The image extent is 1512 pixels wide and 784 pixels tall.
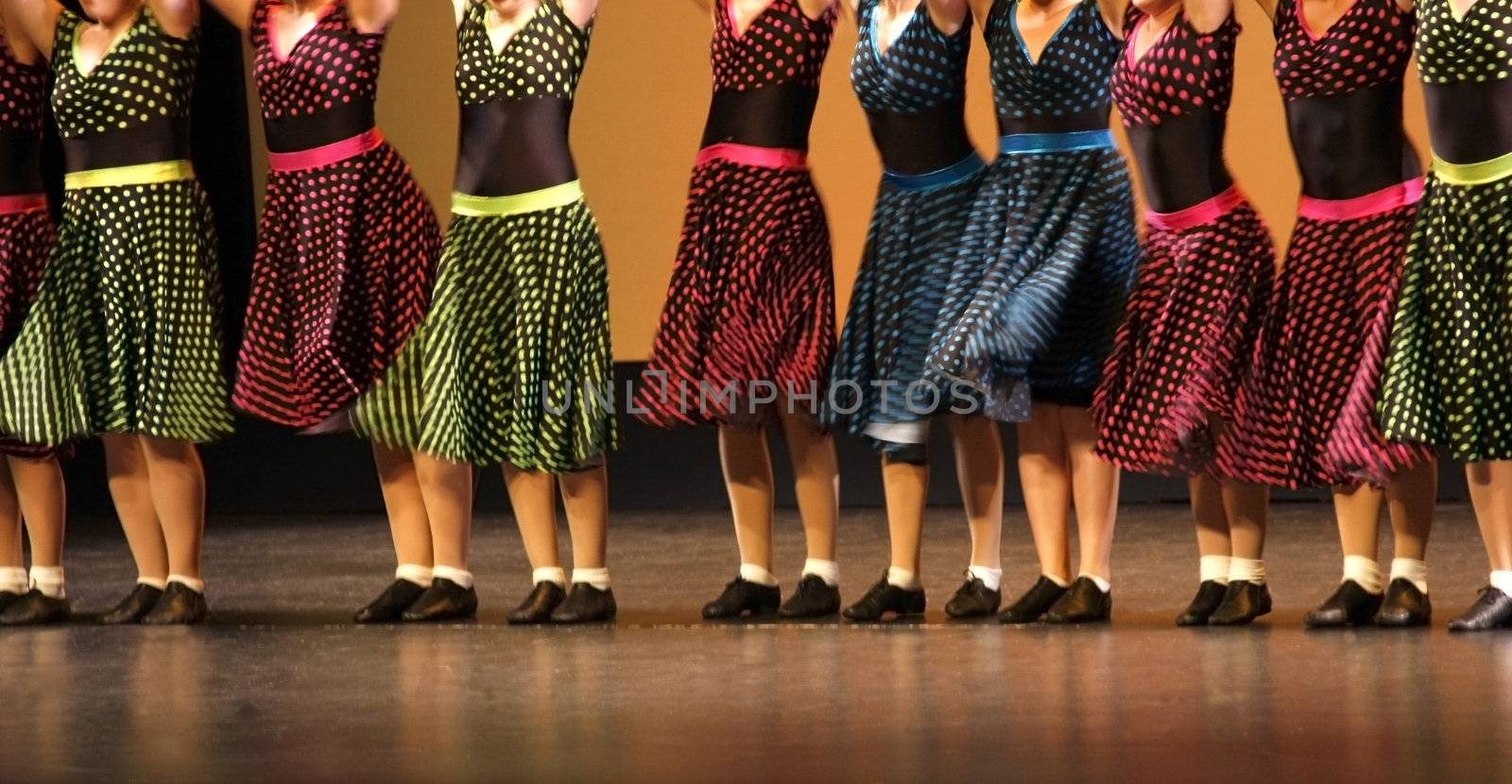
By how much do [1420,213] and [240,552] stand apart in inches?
134

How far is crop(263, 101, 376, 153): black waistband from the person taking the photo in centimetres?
421

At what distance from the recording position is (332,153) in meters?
4.23

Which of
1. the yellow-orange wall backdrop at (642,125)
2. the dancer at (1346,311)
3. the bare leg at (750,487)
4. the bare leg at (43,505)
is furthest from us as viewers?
the yellow-orange wall backdrop at (642,125)

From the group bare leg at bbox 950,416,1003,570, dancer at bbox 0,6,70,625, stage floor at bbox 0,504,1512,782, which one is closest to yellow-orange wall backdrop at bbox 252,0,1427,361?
stage floor at bbox 0,504,1512,782

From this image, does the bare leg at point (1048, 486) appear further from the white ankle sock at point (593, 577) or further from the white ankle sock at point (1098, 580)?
the white ankle sock at point (593, 577)

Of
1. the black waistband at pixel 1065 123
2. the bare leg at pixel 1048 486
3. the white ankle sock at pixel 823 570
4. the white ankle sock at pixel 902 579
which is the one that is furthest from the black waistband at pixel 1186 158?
the white ankle sock at pixel 823 570

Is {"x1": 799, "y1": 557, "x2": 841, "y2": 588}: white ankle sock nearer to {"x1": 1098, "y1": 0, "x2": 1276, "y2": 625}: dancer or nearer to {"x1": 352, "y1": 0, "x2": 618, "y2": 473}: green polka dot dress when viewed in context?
{"x1": 352, "y1": 0, "x2": 618, "y2": 473}: green polka dot dress

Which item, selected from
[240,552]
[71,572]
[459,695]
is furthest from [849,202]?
[459,695]

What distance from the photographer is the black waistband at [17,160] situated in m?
4.37

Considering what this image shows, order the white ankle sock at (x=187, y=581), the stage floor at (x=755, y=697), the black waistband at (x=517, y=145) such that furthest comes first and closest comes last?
the white ankle sock at (x=187, y=581) < the black waistband at (x=517, y=145) < the stage floor at (x=755, y=697)

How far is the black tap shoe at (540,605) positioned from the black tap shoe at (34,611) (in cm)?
98

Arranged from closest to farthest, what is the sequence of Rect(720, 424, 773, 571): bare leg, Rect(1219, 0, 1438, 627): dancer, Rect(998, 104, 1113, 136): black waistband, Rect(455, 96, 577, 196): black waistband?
Rect(1219, 0, 1438, 627): dancer → Rect(998, 104, 1113, 136): black waistband → Rect(455, 96, 577, 196): black waistband → Rect(720, 424, 773, 571): bare leg

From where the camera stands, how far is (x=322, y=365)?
167 inches

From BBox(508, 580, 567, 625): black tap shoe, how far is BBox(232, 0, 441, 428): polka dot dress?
0.55m
